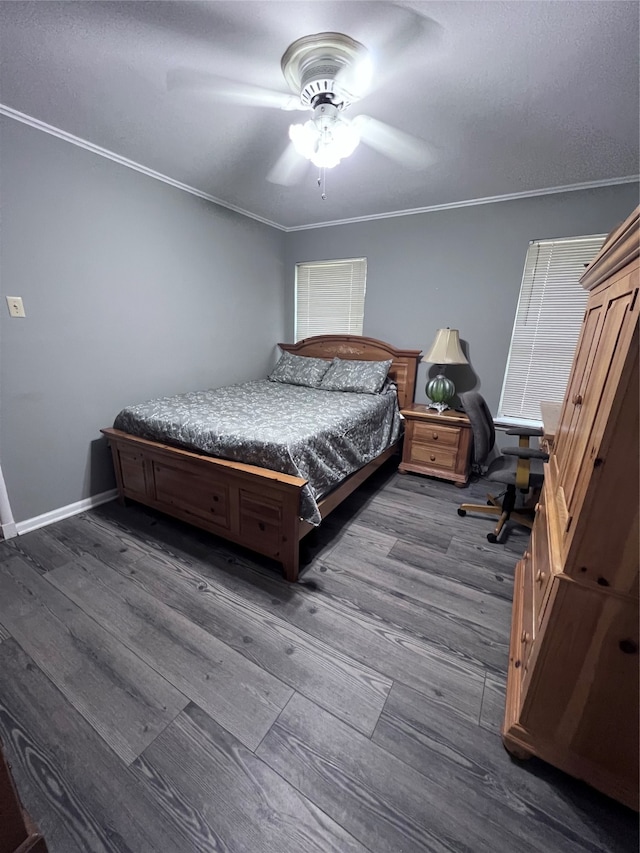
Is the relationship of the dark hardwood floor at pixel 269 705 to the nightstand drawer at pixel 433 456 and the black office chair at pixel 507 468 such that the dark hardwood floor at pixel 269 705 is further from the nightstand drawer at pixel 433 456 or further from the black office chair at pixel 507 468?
the nightstand drawer at pixel 433 456

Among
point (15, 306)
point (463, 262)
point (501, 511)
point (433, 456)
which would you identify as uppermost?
point (463, 262)

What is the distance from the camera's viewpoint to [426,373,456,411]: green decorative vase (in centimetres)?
299

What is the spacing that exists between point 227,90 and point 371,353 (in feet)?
7.51

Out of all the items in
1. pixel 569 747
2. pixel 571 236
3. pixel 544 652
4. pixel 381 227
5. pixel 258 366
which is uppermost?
pixel 381 227

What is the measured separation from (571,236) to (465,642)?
114 inches

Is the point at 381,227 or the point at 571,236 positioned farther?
the point at 381,227

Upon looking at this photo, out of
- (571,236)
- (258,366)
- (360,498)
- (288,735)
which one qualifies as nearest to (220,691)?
(288,735)

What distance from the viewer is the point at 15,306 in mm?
1949

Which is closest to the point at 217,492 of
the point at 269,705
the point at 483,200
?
the point at 269,705

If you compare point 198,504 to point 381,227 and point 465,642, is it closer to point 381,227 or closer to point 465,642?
point 465,642

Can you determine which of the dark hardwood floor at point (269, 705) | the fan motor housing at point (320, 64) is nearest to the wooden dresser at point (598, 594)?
the dark hardwood floor at point (269, 705)

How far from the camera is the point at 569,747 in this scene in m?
0.99

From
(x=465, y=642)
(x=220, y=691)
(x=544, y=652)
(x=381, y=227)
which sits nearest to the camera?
(x=544, y=652)

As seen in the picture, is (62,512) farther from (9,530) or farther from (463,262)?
(463,262)
